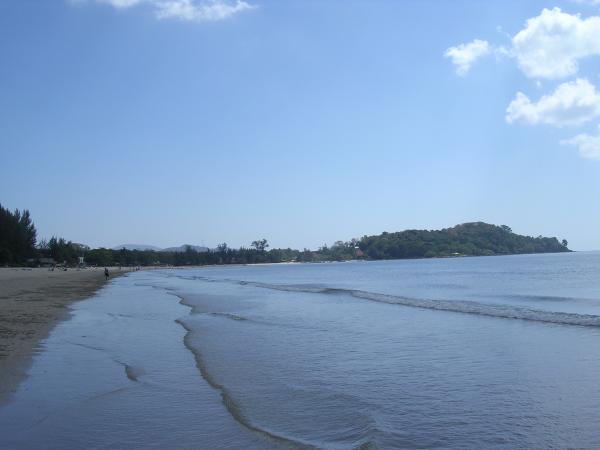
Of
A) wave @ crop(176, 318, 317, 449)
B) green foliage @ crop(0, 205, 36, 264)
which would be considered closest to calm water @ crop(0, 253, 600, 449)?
wave @ crop(176, 318, 317, 449)

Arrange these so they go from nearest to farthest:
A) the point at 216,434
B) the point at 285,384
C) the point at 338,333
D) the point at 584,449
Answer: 1. the point at 584,449
2. the point at 216,434
3. the point at 285,384
4. the point at 338,333

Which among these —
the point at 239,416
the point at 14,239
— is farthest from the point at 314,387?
the point at 14,239

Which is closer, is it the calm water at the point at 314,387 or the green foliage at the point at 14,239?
the calm water at the point at 314,387

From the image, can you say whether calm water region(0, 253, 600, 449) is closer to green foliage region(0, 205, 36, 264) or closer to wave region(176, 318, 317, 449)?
wave region(176, 318, 317, 449)

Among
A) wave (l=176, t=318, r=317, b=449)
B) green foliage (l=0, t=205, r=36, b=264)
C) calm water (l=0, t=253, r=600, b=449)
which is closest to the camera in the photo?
wave (l=176, t=318, r=317, b=449)

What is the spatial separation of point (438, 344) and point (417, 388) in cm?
516

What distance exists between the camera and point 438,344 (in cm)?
1396

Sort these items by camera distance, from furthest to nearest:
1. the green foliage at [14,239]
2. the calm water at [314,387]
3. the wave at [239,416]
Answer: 1. the green foliage at [14,239]
2. the calm water at [314,387]
3. the wave at [239,416]

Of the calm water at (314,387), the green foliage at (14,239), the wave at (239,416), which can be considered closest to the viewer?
the wave at (239,416)

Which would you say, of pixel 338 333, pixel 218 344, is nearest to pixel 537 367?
pixel 338 333

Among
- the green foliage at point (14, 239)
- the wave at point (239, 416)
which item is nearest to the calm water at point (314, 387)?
the wave at point (239, 416)

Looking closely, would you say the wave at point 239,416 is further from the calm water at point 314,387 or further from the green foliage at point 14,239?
the green foliage at point 14,239

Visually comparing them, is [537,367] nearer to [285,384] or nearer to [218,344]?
[285,384]

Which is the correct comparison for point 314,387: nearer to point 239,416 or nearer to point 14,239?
point 239,416
